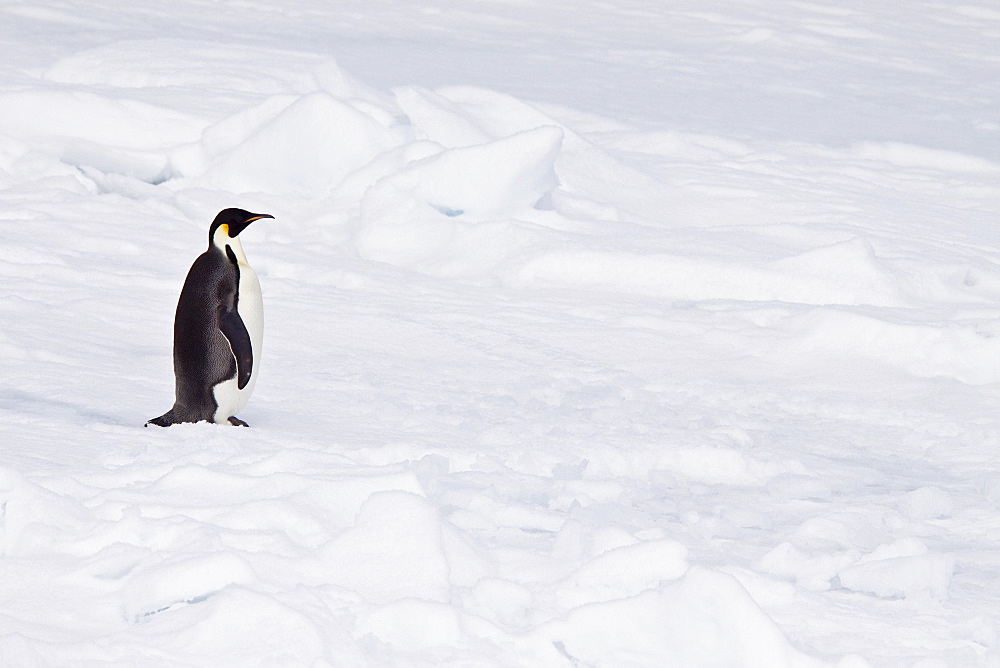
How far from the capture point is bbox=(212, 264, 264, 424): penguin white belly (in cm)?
277

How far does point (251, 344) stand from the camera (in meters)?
2.84

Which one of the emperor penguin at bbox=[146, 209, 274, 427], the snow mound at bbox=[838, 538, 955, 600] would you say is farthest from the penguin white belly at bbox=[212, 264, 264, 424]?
the snow mound at bbox=[838, 538, 955, 600]

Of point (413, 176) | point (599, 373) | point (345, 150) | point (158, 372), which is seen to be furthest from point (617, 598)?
point (345, 150)

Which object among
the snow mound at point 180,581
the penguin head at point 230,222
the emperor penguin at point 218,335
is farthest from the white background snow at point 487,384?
the penguin head at point 230,222

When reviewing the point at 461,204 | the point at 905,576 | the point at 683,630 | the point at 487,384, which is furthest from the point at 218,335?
the point at 461,204

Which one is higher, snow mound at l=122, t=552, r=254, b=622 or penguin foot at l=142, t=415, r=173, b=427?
snow mound at l=122, t=552, r=254, b=622

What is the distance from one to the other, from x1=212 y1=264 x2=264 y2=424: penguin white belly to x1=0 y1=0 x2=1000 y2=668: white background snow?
104 millimetres

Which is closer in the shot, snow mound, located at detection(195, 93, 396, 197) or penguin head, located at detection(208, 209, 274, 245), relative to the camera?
penguin head, located at detection(208, 209, 274, 245)

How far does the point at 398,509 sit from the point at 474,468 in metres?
0.62

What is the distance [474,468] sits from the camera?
2.49 meters

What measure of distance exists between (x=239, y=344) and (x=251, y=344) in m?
0.07

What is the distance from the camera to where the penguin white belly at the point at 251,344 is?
2.77m

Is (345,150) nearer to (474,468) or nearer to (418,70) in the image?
(474,468)

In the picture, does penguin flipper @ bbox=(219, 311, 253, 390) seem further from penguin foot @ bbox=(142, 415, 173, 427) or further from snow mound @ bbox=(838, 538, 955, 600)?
snow mound @ bbox=(838, 538, 955, 600)
